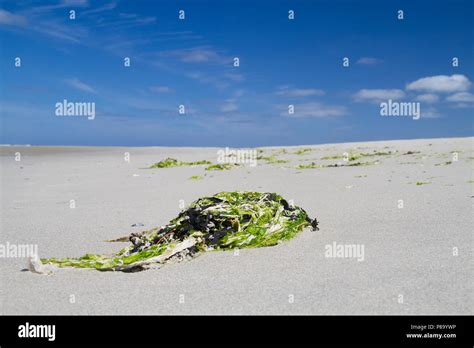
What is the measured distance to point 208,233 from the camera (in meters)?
5.47

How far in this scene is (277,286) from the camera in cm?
407

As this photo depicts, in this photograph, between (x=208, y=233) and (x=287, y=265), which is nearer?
(x=287, y=265)

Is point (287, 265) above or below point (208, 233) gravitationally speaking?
below

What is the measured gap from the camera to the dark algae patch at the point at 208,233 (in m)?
4.83

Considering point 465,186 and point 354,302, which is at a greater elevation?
point 465,186

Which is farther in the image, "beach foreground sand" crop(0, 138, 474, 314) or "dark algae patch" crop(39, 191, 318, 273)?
"dark algae patch" crop(39, 191, 318, 273)

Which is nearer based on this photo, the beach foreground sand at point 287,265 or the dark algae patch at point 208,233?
the beach foreground sand at point 287,265

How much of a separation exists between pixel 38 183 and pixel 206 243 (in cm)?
1059

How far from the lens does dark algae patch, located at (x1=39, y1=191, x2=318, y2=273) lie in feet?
15.9
